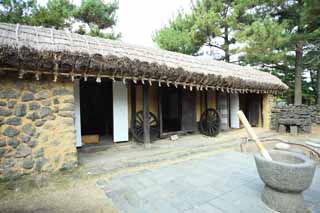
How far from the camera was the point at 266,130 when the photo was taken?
25.9 feet

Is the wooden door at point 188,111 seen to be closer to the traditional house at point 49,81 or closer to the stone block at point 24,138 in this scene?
the traditional house at point 49,81

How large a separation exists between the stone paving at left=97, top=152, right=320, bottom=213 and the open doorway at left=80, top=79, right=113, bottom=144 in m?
3.85

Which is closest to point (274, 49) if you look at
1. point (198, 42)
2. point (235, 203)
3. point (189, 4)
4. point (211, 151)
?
point (198, 42)

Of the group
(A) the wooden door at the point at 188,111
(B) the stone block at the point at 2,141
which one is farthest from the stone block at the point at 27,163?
(A) the wooden door at the point at 188,111

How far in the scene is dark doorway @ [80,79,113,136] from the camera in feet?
22.4

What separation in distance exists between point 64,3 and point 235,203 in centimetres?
1226

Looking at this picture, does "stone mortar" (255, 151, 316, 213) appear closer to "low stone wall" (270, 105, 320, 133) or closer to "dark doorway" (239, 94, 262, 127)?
"low stone wall" (270, 105, 320, 133)

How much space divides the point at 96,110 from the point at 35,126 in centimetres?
401

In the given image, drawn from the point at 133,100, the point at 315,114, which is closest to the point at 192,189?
the point at 133,100

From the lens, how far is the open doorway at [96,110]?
6.80 m

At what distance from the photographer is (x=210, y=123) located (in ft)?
22.1

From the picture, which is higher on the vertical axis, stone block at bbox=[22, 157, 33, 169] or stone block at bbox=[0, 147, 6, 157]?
stone block at bbox=[0, 147, 6, 157]

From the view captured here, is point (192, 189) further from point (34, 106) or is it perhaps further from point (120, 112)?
point (120, 112)

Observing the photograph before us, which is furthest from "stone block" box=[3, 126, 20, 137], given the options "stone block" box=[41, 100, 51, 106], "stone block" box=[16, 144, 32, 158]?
"stone block" box=[41, 100, 51, 106]
